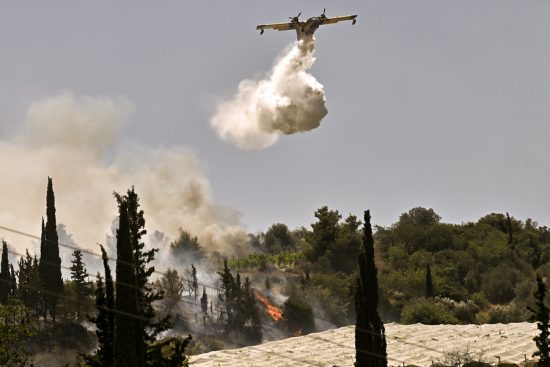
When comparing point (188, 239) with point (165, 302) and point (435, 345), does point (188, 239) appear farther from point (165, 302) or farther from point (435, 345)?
point (435, 345)

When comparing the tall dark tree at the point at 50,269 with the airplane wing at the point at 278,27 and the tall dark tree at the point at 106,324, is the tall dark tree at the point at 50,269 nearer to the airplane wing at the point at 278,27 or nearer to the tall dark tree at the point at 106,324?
the airplane wing at the point at 278,27

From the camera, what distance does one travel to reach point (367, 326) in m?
55.0

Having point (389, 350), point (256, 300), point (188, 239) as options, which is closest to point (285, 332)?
point (256, 300)

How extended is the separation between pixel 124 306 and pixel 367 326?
24368mm

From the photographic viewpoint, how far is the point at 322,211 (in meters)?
152

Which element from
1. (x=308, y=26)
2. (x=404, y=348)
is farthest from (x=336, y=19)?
(x=404, y=348)

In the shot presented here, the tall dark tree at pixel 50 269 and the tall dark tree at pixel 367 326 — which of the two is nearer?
the tall dark tree at pixel 367 326

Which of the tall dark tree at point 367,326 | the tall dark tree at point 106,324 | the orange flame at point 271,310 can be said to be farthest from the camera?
the orange flame at point 271,310

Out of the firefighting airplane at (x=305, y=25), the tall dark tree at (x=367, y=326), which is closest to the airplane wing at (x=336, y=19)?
the firefighting airplane at (x=305, y=25)

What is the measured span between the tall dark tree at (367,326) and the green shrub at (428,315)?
1575 inches

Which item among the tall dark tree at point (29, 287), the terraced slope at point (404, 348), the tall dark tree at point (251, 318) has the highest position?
the tall dark tree at point (29, 287)

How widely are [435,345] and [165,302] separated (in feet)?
154

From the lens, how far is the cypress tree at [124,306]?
3531 cm

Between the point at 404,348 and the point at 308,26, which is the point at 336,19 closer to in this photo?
the point at 308,26
